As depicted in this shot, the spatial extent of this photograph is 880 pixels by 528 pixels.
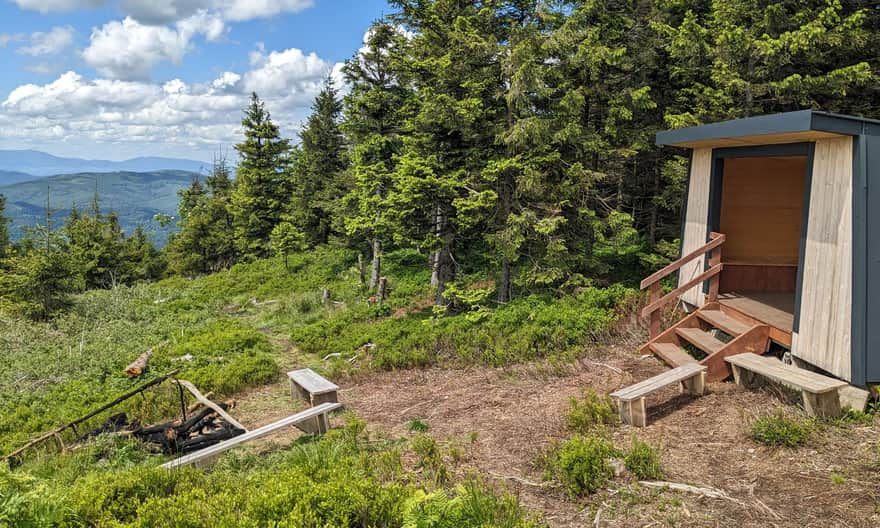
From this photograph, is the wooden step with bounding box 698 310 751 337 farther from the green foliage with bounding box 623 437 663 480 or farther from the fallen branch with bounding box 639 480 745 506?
the fallen branch with bounding box 639 480 745 506

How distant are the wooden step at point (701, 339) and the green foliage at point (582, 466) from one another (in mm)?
3373

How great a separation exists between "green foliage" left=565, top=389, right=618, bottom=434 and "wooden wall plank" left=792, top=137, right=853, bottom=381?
2834mm

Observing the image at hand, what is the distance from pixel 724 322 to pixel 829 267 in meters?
2.21

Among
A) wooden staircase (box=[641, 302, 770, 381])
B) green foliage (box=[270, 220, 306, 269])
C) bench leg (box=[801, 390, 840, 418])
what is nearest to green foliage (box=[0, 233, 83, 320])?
green foliage (box=[270, 220, 306, 269])

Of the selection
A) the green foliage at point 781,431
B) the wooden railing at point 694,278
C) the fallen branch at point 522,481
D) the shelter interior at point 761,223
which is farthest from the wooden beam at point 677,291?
the fallen branch at point 522,481

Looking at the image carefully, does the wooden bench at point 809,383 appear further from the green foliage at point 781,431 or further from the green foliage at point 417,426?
the green foliage at point 417,426

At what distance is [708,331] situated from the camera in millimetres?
9227

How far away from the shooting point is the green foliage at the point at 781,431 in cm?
538

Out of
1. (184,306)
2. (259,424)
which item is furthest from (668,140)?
(184,306)

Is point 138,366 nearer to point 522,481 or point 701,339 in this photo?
point 522,481

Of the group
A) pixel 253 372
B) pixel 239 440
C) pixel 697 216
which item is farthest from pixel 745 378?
pixel 253 372

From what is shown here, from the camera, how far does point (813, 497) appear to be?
4.50 m

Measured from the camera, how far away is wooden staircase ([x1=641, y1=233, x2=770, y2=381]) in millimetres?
7496

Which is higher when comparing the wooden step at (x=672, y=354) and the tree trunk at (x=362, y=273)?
the wooden step at (x=672, y=354)
